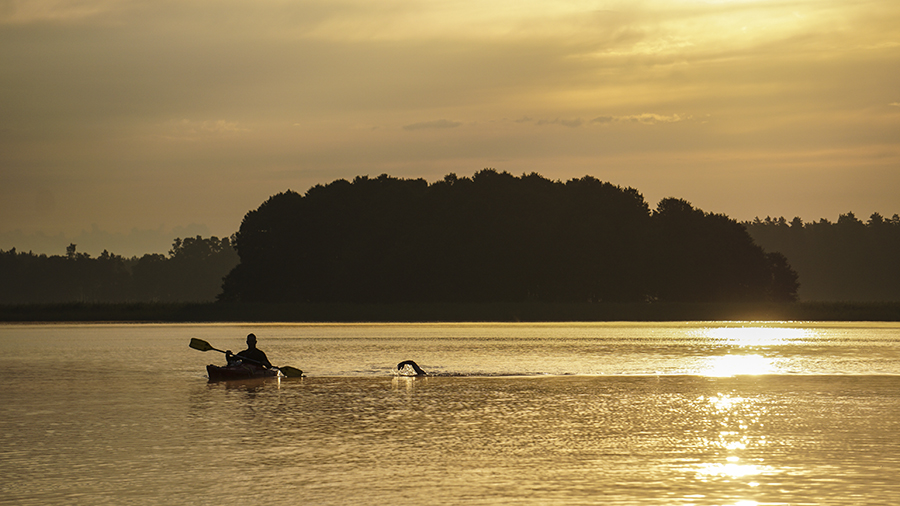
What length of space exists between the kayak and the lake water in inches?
24.8

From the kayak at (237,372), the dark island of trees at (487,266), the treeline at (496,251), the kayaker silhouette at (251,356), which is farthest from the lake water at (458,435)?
the treeline at (496,251)

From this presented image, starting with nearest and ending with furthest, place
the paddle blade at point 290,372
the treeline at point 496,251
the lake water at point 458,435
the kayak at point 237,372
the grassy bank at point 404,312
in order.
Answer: the lake water at point 458,435
the kayak at point 237,372
the paddle blade at point 290,372
the grassy bank at point 404,312
the treeline at point 496,251

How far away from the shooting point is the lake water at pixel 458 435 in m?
17.2

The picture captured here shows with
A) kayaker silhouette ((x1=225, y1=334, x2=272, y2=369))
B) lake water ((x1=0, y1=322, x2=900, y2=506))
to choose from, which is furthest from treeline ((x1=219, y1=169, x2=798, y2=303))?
kayaker silhouette ((x1=225, y1=334, x2=272, y2=369))

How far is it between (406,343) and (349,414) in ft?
150

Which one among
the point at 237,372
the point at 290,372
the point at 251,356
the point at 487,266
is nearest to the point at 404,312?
the point at 487,266

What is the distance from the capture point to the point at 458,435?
24.3 m

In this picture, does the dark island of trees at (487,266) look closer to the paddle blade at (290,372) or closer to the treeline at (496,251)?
the treeline at (496,251)

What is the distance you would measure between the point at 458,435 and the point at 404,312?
121230 mm

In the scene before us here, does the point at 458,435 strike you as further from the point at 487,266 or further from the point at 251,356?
the point at 487,266

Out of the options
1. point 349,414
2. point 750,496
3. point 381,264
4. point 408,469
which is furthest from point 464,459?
point 381,264

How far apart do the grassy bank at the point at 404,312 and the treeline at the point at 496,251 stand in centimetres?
241

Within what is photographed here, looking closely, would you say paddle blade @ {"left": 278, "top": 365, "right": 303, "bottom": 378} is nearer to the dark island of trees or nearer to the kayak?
the kayak

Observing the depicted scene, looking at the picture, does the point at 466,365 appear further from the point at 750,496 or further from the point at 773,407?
the point at 750,496
